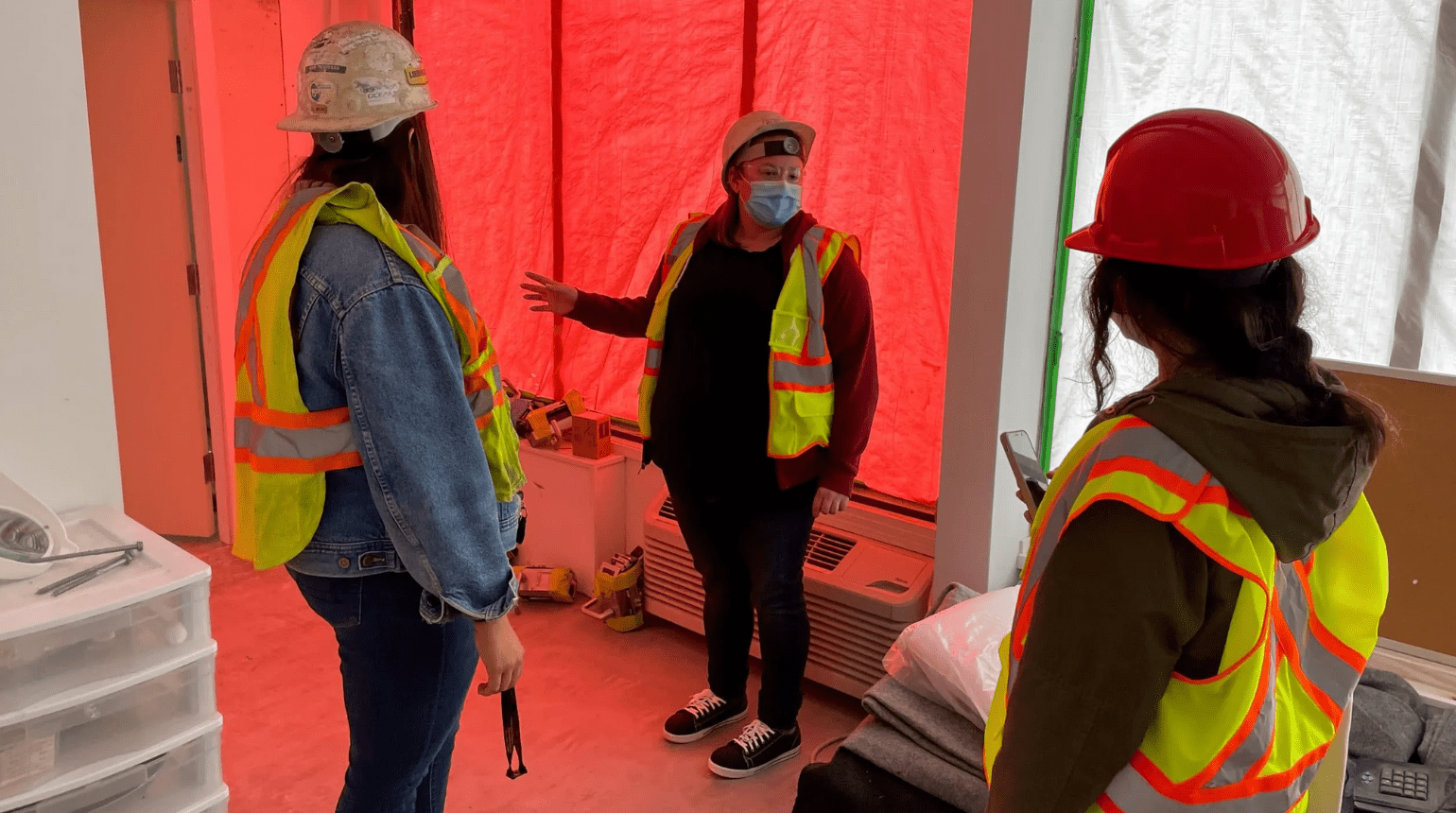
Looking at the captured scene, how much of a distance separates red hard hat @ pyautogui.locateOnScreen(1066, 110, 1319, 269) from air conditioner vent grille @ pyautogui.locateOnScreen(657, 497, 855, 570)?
1.91 m

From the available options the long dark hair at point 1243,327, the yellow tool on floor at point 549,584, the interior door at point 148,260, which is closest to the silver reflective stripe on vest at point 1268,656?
the long dark hair at point 1243,327

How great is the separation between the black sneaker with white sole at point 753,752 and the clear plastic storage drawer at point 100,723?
4.32ft

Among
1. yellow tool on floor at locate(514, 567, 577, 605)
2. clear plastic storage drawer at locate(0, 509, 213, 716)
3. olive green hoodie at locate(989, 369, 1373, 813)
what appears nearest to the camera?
olive green hoodie at locate(989, 369, 1373, 813)

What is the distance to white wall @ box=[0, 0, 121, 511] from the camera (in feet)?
4.86

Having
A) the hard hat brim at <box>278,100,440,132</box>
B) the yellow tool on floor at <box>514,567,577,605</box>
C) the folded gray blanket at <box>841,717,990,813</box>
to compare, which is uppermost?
the hard hat brim at <box>278,100,440,132</box>

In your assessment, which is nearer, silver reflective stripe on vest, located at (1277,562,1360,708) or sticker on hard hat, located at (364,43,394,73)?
silver reflective stripe on vest, located at (1277,562,1360,708)

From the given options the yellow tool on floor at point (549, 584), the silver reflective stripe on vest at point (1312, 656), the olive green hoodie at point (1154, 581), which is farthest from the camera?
the yellow tool on floor at point (549, 584)

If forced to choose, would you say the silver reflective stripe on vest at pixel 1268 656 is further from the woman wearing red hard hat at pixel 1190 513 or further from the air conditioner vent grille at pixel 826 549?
the air conditioner vent grille at pixel 826 549

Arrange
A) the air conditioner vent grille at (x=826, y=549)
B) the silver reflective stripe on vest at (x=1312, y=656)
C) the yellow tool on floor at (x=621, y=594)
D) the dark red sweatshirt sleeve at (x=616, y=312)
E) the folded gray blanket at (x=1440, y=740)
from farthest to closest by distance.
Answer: the yellow tool on floor at (x=621, y=594) < the air conditioner vent grille at (x=826, y=549) < the dark red sweatshirt sleeve at (x=616, y=312) < the folded gray blanket at (x=1440, y=740) < the silver reflective stripe on vest at (x=1312, y=656)

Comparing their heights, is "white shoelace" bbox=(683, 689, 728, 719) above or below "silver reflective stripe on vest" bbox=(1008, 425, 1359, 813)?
below

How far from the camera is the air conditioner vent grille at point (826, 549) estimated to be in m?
2.86

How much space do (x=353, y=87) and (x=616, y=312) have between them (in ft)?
3.99

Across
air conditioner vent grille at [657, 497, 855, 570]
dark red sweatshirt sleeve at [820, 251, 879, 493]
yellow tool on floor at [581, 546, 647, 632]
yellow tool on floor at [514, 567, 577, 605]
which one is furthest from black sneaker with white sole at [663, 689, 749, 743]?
yellow tool on floor at [514, 567, 577, 605]

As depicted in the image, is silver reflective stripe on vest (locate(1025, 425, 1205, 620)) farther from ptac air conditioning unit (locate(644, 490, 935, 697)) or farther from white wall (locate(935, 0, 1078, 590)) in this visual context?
ptac air conditioning unit (locate(644, 490, 935, 697))
